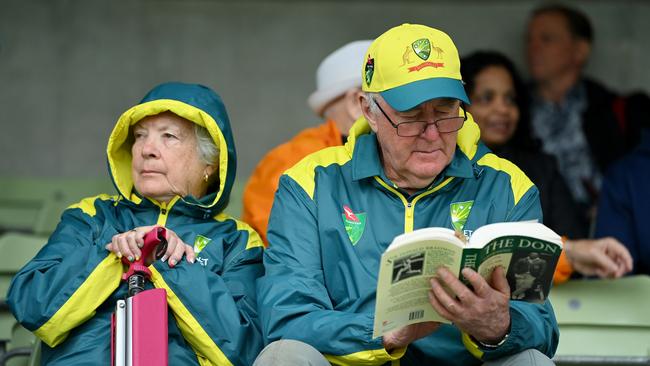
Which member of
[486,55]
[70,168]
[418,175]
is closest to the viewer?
[418,175]

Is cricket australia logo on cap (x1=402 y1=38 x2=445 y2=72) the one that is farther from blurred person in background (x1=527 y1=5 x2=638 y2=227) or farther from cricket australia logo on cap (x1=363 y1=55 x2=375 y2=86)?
blurred person in background (x1=527 y1=5 x2=638 y2=227)

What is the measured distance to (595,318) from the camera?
4.24m

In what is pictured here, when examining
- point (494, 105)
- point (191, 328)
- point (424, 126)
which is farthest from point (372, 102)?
point (494, 105)

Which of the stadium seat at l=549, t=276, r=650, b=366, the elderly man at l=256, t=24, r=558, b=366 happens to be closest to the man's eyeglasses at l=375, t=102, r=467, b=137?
the elderly man at l=256, t=24, r=558, b=366

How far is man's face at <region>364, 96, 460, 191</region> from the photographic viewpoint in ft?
10.9

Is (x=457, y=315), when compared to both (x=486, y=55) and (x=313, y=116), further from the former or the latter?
(x=313, y=116)

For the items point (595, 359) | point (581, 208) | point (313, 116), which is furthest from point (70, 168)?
point (595, 359)

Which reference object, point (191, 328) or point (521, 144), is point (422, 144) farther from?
point (521, 144)

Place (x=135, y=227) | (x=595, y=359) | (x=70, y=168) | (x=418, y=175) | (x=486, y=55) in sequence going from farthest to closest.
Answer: (x=70, y=168)
(x=486, y=55)
(x=595, y=359)
(x=135, y=227)
(x=418, y=175)

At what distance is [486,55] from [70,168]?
2.12 meters

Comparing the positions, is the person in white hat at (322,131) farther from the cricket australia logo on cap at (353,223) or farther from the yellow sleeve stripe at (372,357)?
the yellow sleeve stripe at (372,357)

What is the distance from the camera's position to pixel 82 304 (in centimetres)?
333

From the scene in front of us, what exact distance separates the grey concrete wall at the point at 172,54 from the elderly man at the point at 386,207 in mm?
2388

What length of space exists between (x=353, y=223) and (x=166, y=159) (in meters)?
0.70
